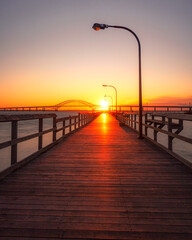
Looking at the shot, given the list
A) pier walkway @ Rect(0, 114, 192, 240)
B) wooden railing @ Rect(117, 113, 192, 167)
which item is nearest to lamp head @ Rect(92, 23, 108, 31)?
wooden railing @ Rect(117, 113, 192, 167)

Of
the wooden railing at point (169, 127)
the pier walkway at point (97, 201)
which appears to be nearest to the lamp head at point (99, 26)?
the wooden railing at point (169, 127)

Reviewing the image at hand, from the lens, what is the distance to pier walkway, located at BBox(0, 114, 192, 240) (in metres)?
2.15

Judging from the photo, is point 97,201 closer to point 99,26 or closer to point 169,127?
point 169,127

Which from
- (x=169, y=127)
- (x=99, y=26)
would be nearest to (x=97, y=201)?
(x=169, y=127)

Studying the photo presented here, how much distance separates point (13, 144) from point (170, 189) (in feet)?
11.6

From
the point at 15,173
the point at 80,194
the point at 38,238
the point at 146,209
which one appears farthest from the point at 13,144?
the point at 146,209

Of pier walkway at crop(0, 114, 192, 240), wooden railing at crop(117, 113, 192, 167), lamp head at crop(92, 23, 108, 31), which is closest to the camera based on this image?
pier walkway at crop(0, 114, 192, 240)

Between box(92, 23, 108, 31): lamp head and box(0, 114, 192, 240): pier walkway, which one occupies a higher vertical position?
box(92, 23, 108, 31): lamp head

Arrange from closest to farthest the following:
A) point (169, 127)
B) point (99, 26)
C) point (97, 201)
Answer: point (97, 201), point (169, 127), point (99, 26)

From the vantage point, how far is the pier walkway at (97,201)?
215 centimetres

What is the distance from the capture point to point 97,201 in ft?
9.20

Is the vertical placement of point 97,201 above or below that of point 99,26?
below

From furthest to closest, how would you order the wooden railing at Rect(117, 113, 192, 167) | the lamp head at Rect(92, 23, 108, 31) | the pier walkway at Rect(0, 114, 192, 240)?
the lamp head at Rect(92, 23, 108, 31) < the wooden railing at Rect(117, 113, 192, 167) < the pier walkway at Rect(0, 114, 192, 240)

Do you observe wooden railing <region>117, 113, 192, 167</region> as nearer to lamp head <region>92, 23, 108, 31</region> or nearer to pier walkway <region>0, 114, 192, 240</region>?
pier walkway <region>0, 114, 192, 240</region>
